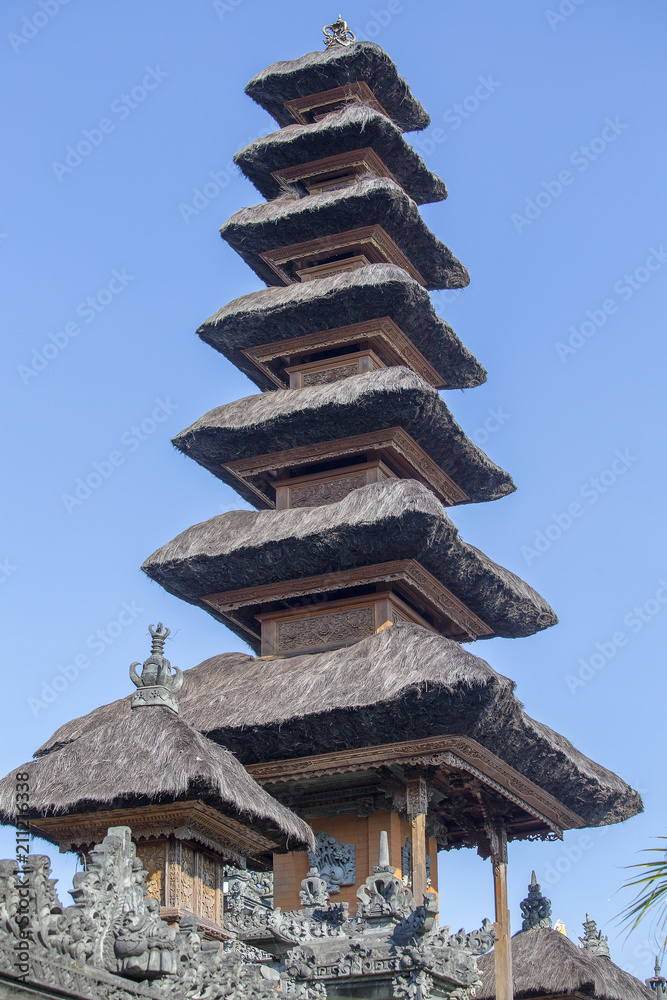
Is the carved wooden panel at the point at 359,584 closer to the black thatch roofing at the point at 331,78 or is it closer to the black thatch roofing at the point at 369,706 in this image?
the black thatch roofing at the point at 369,706

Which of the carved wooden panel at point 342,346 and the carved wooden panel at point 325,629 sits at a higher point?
the carved wooden panel at point 342,346

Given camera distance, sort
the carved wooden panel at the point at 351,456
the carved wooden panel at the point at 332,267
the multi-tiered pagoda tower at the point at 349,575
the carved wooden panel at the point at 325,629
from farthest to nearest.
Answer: the carved wooden panel at the point at 332,267 < the carved wooden panel at the point at 351,456 < the carved wooden panel at the point at 325,629 < the multi-tiered pagoda tower at the point at 349,575

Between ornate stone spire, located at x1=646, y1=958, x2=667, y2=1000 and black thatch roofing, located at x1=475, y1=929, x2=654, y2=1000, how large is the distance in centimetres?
30

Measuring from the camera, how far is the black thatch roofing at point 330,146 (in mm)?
29062

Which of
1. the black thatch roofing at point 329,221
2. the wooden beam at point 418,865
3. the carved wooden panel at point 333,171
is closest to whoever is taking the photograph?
the wooden beam at point 418,865

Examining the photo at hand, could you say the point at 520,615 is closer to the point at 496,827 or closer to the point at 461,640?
the point at 461,640

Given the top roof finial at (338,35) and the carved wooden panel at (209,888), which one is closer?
the carved wooden panel at (209,888)

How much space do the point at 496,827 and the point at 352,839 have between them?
3063mm

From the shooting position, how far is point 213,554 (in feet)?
78.1

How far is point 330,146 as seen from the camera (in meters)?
29.8

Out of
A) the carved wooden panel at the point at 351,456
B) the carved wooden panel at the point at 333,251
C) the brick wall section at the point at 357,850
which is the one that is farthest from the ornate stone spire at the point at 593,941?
the carved wooden panel at the point at 333,251

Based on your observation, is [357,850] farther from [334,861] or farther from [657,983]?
[657,983]

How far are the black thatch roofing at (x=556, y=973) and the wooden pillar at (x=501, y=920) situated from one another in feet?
0.72

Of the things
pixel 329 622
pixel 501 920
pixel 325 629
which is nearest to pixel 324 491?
pixel 329 622
